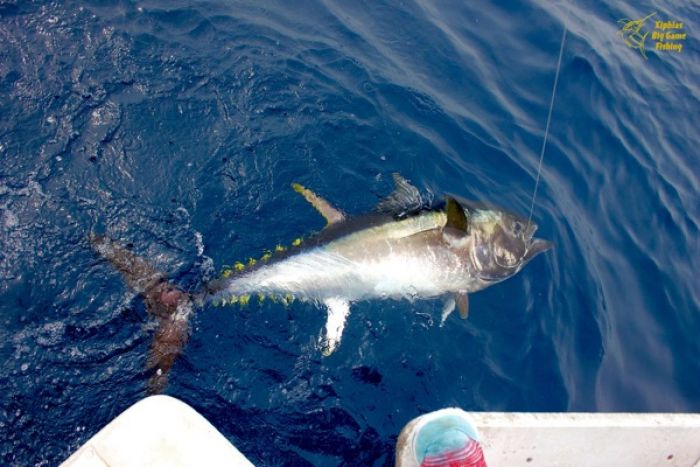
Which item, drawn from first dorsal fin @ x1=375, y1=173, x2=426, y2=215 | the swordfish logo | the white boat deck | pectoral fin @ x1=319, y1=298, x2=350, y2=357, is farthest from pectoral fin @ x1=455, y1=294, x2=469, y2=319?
the swordfish logo

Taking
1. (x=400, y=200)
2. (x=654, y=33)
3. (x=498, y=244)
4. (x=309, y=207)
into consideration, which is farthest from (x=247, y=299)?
(x=654, y=33)

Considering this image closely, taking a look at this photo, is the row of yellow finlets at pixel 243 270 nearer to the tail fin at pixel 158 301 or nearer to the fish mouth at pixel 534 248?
the tail fin at pixel 158 301

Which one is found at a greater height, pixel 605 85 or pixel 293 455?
pixel 605 85

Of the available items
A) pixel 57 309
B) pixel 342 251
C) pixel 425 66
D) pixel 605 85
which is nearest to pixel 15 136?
pixel 57 309

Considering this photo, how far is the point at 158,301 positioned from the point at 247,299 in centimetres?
63

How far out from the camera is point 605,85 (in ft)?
25.5

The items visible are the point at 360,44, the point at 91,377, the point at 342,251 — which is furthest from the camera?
the point at 360,44

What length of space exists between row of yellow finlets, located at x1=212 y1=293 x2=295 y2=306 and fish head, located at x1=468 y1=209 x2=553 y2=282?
1.59 m

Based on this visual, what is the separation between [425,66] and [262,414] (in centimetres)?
502

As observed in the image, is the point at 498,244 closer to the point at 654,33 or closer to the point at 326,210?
the point at 326,210

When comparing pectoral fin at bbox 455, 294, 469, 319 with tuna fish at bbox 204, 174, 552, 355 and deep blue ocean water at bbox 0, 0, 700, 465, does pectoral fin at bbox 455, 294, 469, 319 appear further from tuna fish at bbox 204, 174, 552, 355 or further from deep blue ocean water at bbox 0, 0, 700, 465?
deep blue ocean water at bbox 0, 0, 700, 465

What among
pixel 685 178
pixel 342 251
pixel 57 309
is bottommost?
pixel 57 309

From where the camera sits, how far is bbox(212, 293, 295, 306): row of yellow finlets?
13.4 feet

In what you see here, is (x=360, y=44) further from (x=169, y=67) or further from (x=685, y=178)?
(x=685, y=178)
